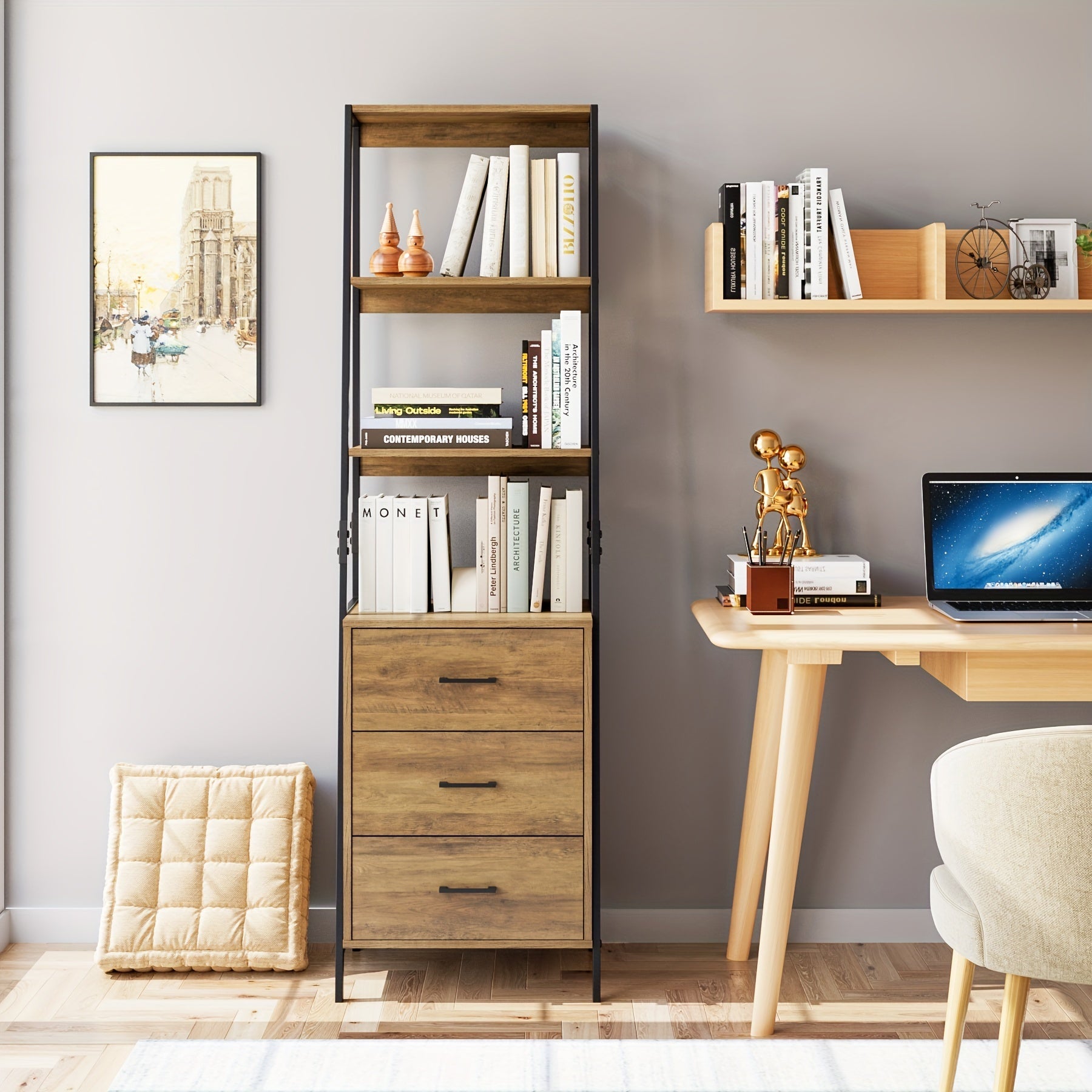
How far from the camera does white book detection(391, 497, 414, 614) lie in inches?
83.9

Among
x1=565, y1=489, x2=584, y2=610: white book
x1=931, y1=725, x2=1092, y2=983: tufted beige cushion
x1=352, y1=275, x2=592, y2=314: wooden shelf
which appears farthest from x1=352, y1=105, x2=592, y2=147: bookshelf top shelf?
x1=931, y1=725, x2=1092, y2=983: tufted beige cushion

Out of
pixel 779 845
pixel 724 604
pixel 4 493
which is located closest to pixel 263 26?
pixel 4 493

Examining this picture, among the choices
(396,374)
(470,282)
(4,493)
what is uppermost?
(470,282)

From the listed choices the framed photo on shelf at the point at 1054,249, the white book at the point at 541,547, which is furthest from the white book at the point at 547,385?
the framed photo on shelf at the point at 1054,249

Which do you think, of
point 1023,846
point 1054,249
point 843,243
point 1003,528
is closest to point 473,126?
point 843,243

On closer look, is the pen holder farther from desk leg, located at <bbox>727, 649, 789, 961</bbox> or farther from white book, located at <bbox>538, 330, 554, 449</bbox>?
white book, located at <bbox>538, 330, 554, 449</bbox>

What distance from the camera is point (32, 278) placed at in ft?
7.69

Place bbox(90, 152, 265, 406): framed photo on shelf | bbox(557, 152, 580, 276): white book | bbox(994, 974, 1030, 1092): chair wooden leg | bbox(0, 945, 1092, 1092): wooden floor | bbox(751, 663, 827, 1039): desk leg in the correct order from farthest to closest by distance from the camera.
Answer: bbox(90, 152, 265, 406): framed photo on shelf
bbox(557, 152, 580, 276): white book
bbox(0, 945, 1092, 1092): wooden floor
bbox(751, 663, 827, 1039): desk leg
bbox(994, 974, 1030, 1092): chair wooden leg

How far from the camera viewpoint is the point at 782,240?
215cm

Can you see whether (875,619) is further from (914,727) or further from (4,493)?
(4,493)

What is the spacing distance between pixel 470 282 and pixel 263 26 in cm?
88

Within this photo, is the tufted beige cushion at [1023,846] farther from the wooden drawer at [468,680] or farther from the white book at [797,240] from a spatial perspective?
the white book at [797,240]

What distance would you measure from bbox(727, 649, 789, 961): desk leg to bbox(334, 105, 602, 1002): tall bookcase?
15.6 inches

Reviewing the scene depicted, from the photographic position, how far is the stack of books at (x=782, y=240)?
84.3 inches
